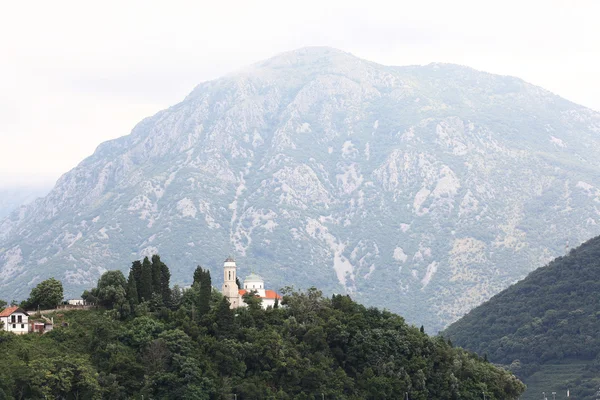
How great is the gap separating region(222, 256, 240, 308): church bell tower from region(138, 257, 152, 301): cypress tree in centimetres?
1463

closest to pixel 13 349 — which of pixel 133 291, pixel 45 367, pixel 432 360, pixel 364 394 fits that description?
pixel 45 367

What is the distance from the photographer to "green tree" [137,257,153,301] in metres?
152

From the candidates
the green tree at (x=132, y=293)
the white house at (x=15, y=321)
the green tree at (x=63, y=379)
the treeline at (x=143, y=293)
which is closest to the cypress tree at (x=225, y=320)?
the treeline at (x=143, y=293)

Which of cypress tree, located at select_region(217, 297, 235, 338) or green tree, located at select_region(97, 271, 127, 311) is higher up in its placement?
green tree, located at select_region(97, 271, 127, 311)

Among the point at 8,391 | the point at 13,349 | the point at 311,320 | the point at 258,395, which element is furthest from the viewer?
the point at 311,320

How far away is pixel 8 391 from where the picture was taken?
12038 cm

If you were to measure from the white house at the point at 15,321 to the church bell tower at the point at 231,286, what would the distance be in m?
33.8

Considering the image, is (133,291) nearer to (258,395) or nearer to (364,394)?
(258,395)

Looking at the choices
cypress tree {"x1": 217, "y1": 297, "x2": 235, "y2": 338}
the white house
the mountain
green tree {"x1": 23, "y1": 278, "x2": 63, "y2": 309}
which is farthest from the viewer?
green tree {"x1": 23, "y1": 278, "x2": 63, "y2": 309}

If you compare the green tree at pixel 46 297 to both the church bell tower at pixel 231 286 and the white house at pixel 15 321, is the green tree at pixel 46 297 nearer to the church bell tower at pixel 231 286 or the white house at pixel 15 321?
the white house at pixel 15 321

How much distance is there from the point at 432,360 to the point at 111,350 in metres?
49.0

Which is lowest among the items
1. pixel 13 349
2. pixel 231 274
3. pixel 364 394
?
pixel 364 394

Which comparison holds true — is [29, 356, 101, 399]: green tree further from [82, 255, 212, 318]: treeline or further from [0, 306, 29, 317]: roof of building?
[82, 255, 212, 318]: treeline

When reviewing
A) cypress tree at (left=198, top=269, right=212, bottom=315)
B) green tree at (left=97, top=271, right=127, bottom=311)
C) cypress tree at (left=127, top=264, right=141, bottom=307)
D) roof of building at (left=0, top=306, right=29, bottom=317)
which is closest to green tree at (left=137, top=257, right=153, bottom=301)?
cypress tree at (left=127, top=264, right=141, bottom=307)
